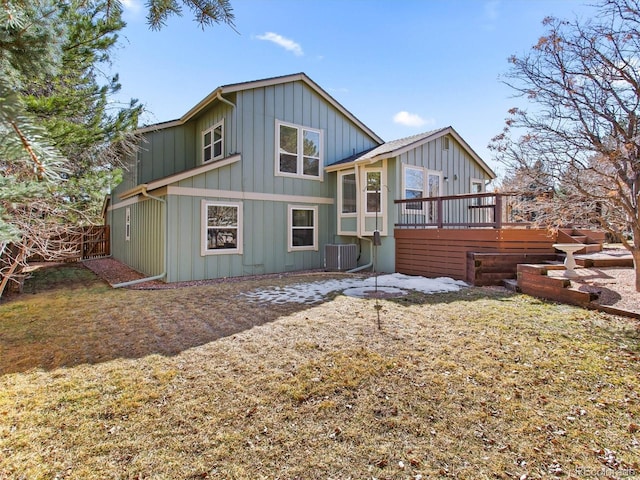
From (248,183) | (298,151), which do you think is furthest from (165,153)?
(298,151)

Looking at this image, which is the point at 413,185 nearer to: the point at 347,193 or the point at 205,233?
the point at 347,193

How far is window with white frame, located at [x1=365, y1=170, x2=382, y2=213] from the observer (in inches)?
432

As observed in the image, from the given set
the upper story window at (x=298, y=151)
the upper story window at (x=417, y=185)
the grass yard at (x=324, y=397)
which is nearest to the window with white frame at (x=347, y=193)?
the upper story window at (x=298, y=151)

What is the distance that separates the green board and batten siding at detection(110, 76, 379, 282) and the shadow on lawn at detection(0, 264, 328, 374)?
1735 millimetres

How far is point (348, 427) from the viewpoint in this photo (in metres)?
2.55

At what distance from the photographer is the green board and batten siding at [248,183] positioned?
9.34 meters

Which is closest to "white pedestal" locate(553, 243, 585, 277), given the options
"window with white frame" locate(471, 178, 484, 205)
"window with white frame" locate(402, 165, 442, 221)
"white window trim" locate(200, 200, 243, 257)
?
"window with white frame" locate(402, 165, 442, 221)

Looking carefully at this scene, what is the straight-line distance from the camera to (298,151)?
38.1ft

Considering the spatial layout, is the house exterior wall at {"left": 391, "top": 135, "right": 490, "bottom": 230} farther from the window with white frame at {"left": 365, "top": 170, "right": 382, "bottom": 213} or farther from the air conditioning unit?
the air conditioning unit

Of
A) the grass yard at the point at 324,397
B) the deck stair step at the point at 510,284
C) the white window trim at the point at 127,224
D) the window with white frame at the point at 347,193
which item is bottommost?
the grass yard at the point at 324,397

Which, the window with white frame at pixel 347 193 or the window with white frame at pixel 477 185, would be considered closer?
the window with white frame at pixel 347 193

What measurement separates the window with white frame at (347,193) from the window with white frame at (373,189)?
73cm

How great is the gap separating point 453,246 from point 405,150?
3434mm

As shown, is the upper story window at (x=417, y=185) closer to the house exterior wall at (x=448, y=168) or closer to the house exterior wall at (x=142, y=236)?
the house exterior wall at (x=448, y=168)
